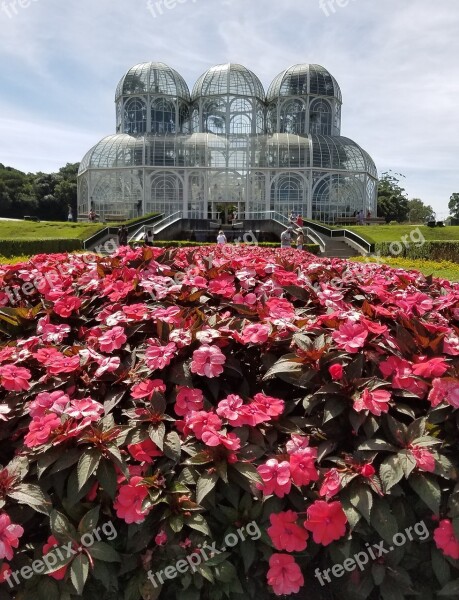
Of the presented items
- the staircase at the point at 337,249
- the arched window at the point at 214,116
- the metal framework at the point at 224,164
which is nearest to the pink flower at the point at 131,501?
the staircase at the point at 337,249

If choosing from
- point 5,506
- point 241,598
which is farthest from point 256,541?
point 5,506

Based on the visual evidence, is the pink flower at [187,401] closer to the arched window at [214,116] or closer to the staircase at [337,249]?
the staircase at [337,249]

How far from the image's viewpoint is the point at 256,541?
1814 millimetres

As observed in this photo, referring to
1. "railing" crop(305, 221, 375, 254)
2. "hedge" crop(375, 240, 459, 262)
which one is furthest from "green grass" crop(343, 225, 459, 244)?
"hedge" crop(375, 240, 459, 262)

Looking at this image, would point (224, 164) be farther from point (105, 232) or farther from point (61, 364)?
point (61, 364)


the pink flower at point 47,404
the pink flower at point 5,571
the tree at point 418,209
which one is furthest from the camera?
the tree at point 418,209

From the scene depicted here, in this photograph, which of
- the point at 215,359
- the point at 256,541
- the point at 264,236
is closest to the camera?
the point at 256,541

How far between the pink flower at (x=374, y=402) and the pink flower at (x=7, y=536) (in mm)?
1188

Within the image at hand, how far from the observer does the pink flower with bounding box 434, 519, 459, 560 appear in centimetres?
173

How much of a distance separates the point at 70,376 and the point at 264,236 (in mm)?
29507

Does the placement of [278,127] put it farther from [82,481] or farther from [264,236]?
[82,481]

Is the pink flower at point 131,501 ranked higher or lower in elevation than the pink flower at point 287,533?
higher

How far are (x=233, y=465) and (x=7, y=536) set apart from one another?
2.48 feet

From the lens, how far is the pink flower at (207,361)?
6.57 ft
